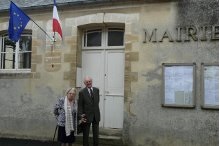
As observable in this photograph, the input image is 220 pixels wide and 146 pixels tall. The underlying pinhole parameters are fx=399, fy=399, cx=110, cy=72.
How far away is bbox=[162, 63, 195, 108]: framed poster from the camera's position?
9039 millimetres

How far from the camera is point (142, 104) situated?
377 inches

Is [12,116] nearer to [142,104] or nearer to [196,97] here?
[142,104]

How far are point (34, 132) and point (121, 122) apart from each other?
2.45 meters

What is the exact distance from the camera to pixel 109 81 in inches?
413

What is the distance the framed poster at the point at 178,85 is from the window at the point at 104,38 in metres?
1.68

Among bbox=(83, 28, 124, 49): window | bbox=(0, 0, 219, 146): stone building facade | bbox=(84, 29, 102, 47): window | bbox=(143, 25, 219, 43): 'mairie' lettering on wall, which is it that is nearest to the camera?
bbox=(143, 25, 219, 43): 'mairie' lettering on wall

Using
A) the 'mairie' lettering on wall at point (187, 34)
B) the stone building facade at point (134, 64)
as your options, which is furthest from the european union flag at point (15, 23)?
the 'mairie' lettering on wall at point (187, 34)

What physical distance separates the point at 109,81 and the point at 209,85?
109 inches

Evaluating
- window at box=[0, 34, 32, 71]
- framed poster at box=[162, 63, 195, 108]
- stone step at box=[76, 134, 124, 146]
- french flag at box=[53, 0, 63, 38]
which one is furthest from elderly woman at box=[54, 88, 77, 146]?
window at box=[0, 34, 32, 71]

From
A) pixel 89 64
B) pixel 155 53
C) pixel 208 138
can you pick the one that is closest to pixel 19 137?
pixel 89 64

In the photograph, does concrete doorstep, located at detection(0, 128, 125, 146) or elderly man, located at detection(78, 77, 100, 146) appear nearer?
elderly man, located at detection(78, 77, 100, 146)

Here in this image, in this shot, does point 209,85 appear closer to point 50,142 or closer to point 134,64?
point 134,64

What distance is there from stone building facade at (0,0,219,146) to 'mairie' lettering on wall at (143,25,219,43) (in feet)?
0.07

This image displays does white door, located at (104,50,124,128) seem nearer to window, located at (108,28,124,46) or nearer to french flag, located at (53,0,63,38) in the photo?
window, located at (108,28,124,46)
